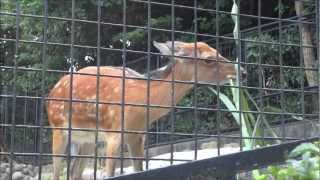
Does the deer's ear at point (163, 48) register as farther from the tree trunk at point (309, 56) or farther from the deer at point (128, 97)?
the tree trunk at point (309, 56)

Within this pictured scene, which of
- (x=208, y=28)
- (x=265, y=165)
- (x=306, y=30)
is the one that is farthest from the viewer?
(x=208, y=28)

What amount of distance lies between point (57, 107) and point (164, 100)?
1.23 meters

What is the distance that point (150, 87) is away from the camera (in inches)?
236

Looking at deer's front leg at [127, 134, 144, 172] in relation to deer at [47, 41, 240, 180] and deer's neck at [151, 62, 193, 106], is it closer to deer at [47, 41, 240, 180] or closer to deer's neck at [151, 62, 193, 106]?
deer at [47, 41, 240, 180]

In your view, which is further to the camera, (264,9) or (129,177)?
(264,9)

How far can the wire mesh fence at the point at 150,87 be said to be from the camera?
3.83 metres

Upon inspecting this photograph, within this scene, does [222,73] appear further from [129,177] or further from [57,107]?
[129,177]

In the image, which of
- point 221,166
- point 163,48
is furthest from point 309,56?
point 221,166

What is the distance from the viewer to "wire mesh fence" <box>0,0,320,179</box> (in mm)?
3832

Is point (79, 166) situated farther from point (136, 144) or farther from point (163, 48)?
point (163, 48)

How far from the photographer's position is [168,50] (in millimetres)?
5117

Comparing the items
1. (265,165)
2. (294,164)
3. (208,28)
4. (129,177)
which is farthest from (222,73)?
(208,28)

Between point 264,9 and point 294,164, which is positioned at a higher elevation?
point 264,9

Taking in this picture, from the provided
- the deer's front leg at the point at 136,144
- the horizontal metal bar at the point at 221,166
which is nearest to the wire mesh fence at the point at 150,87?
the deer's front leg at the point at 136,144
